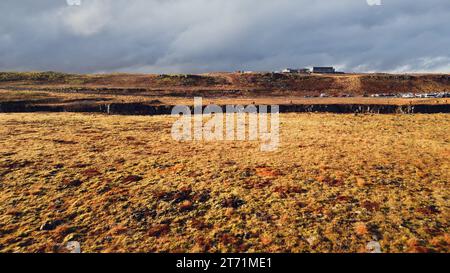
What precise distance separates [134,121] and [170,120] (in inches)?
116

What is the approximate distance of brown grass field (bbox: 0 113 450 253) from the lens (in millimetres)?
7941

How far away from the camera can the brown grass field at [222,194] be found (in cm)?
794

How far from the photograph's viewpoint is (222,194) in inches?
423

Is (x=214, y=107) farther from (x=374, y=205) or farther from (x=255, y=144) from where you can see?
(x=374, y=205)

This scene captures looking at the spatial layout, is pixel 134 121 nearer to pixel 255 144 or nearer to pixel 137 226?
pixel 255 144

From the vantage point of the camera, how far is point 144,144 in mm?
17984

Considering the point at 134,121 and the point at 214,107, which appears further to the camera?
the point at 214,107

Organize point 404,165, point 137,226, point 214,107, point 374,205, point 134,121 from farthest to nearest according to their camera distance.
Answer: point 214,107, point 134,121, point 404,165, point 374,205, point 137,226
